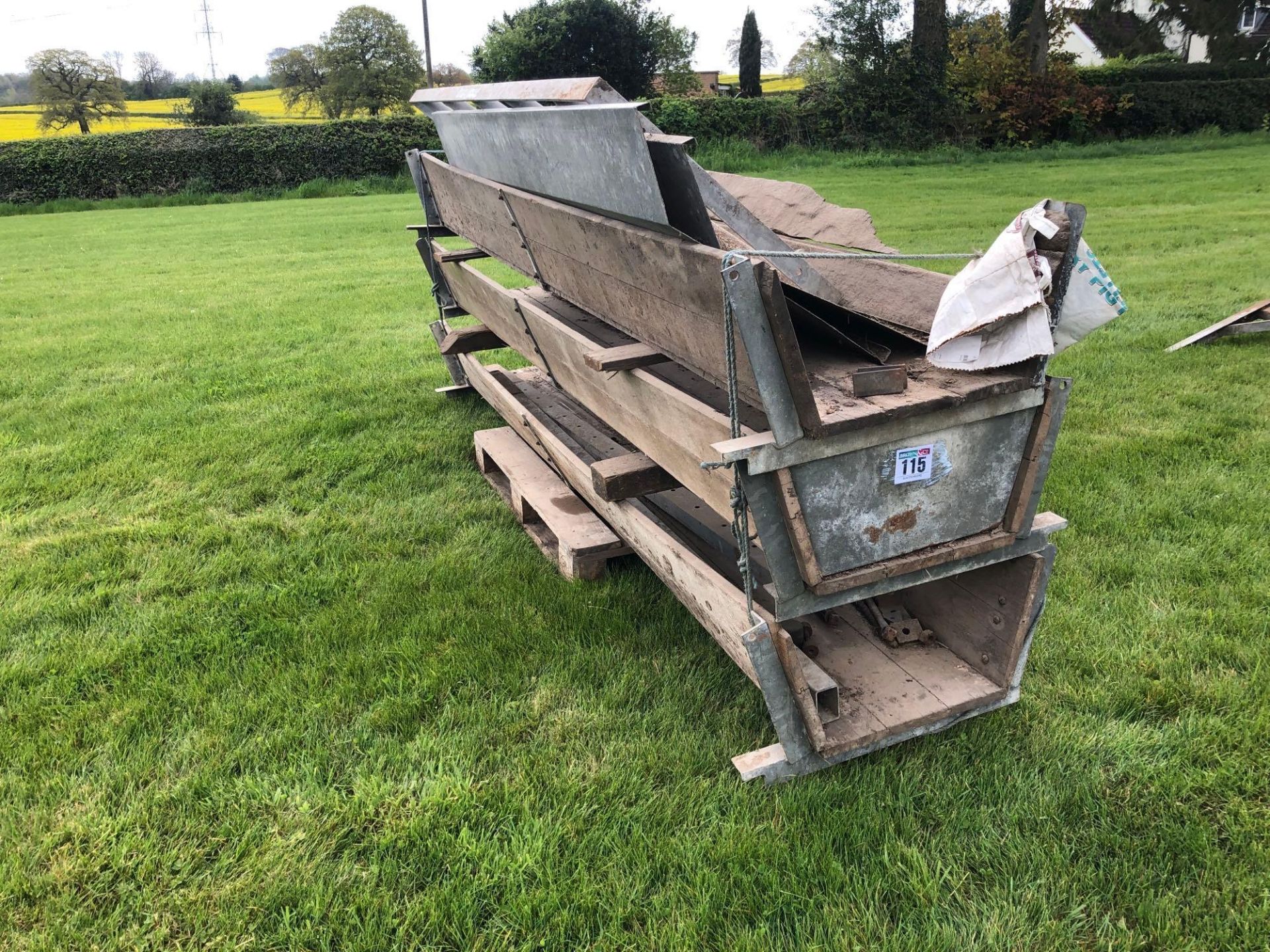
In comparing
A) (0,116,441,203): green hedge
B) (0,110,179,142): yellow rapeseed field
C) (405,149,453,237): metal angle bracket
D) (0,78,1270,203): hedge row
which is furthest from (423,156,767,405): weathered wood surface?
(0,110,179,142): yellow rapeseed field

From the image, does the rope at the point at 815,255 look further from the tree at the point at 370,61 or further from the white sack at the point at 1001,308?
the tree at the point at 370,61

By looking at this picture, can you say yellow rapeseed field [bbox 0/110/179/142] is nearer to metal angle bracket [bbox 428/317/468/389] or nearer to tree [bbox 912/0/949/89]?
tree [bbox 912/0/949/89]

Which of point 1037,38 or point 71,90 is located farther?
point 71,90

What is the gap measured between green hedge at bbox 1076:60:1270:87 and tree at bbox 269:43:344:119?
41.0m

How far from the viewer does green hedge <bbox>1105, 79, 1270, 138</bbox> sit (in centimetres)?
2136

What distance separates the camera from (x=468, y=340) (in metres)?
4.74

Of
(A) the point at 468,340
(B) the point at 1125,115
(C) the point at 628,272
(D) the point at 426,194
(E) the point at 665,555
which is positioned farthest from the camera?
(B) the point at 1125,115

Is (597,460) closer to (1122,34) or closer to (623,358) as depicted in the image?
(623,358)

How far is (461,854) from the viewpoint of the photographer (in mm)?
2133

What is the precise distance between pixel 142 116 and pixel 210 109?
1542 cm

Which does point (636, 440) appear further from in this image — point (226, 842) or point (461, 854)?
point (226, 842)

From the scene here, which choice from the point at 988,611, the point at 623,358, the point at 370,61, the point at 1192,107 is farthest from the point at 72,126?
the point at 988,611

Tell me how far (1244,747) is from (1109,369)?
12.2 ft

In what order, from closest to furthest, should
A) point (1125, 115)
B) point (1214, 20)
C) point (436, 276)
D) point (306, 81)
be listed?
point (436, 276)
point (1125, 115)
point (1214, 20)
point (306, 81)
